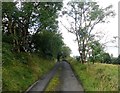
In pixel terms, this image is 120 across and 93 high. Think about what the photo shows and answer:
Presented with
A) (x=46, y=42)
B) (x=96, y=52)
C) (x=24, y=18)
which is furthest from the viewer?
(x=46, y=42)

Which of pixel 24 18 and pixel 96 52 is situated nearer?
pixel 24 18

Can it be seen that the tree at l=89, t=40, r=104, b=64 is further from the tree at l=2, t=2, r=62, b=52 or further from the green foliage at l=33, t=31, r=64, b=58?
the green foliage at l=33, t=31, r=64, b=58

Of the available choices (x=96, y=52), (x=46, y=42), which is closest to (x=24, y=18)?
(x=96, y=52)

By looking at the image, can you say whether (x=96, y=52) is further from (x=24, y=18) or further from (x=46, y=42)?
(x=46, y=42)

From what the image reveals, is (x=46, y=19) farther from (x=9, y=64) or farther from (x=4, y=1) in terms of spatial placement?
(x=9, y=64)

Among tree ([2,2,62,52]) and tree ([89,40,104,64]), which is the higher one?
tree ([2,2,62,52])

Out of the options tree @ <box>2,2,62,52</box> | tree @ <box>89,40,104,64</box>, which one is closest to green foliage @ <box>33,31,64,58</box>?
tree @ <box>2,2,62,52</box>

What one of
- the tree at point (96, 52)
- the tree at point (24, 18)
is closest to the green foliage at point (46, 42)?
the tree at point (24, 18)

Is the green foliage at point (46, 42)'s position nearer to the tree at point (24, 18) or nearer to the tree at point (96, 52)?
the tree at point (24, 18)

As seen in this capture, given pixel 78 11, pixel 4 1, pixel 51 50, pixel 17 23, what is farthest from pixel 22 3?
pixel 51 50

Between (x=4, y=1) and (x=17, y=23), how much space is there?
1001 centimetres

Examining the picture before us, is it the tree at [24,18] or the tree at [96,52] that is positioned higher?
the tree at [24,18]

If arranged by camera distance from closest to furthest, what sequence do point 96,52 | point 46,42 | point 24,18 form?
point 24,18, point 96,52, point 46,42

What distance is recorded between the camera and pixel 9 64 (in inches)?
1193
